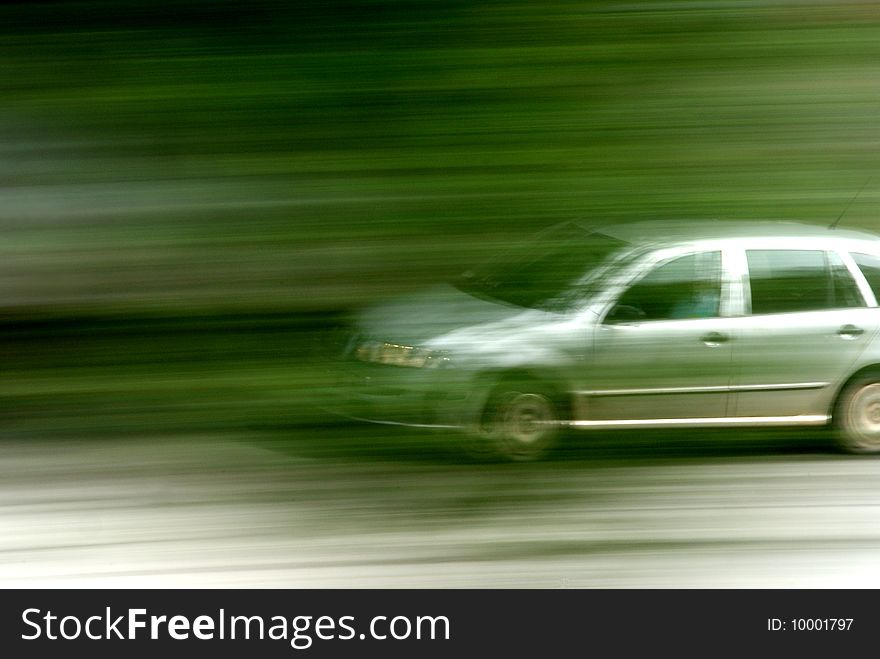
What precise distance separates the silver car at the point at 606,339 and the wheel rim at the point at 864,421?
28 cm

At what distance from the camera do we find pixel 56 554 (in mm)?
2182

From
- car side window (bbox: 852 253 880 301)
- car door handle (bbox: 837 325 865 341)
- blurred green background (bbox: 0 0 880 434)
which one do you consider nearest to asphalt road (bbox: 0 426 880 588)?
blurred green background (bbox: 0 0 880 434)

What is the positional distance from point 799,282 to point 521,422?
1.96ft

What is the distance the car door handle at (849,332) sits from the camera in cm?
198

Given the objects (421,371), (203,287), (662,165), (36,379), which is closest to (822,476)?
(662,165)

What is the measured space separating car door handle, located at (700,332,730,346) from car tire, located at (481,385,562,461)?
288 mm

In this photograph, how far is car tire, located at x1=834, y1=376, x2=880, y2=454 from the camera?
2133mm

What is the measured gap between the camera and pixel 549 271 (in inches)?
72.4

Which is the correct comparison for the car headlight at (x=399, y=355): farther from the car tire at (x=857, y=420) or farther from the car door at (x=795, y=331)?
the car tire at (x=857, y=420)

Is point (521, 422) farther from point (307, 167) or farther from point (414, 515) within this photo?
point (307, 167)

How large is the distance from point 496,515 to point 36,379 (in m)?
0.89

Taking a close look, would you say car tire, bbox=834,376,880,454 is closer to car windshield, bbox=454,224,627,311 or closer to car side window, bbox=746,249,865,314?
car side window, bbox=746,249,865,314

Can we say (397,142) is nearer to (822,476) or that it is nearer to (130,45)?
(130,45)

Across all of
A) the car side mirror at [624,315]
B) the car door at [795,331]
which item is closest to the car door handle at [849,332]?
the car door at [795,331]
